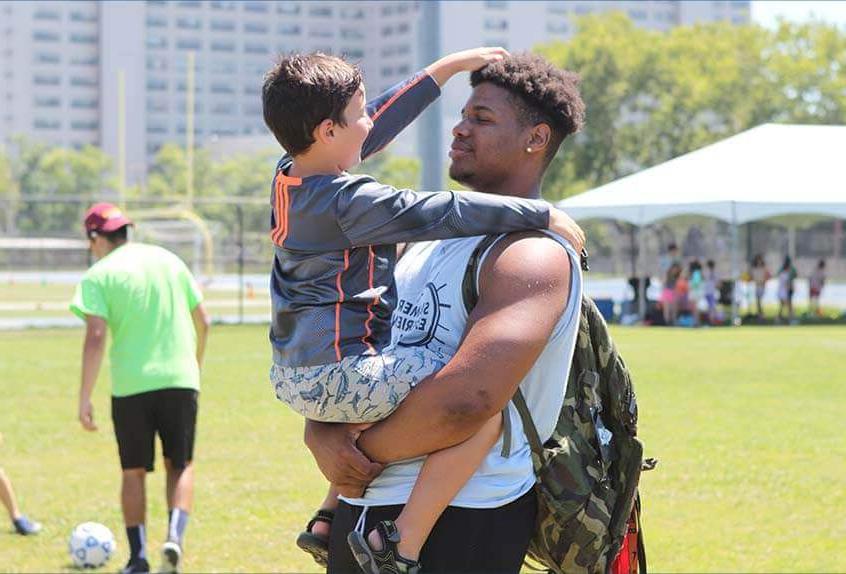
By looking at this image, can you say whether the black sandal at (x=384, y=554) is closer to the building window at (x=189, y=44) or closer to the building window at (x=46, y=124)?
the building window at (x=46, y=124)

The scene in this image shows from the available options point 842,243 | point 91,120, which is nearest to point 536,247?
point 842,243

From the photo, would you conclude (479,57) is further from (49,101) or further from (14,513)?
(49,101)

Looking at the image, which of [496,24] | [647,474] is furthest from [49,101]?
[647,474]

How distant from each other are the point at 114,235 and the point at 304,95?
506 cm

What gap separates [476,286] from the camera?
283cm

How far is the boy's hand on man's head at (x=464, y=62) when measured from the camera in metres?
3.16

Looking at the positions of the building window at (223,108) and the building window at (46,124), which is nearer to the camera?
the building window at (46,124)

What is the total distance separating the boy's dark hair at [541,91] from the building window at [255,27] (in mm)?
137803

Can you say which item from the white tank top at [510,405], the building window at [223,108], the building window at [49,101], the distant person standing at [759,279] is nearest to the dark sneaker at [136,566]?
the white tank top at [510,405]

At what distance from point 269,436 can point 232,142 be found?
4065 inches

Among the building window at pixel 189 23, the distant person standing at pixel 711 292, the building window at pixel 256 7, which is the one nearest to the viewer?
the distant person standing at pixel 711 292

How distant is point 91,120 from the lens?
12938 centimetres

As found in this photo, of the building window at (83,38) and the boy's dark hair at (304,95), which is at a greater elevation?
the boy's dark hair at (304,95)

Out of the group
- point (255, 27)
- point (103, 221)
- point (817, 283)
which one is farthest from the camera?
point (255, 27)
